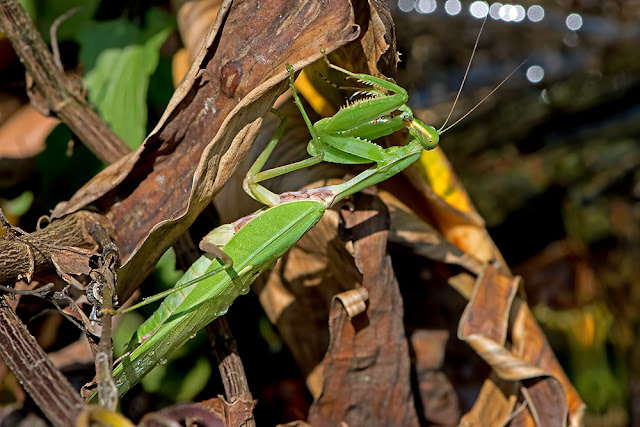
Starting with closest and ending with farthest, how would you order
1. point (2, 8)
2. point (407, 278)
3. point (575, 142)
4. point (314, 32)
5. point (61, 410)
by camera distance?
point (61, 410) < point (314, 32) < point (2, 8) < point (407, 278) < point (575, 142)

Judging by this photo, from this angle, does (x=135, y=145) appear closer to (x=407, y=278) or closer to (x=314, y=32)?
(x=314, y=32)

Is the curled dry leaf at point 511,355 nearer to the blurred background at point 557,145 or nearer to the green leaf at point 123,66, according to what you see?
the blurred background at point 557,145

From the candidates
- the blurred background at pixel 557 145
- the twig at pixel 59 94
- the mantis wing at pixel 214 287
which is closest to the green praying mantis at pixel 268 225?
the mantis wing at pixel 214 287

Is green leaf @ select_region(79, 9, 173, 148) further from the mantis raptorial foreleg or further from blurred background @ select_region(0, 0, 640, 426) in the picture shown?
the mantis raptorial foreleg

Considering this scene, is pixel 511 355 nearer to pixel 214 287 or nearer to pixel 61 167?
pixel 214 287

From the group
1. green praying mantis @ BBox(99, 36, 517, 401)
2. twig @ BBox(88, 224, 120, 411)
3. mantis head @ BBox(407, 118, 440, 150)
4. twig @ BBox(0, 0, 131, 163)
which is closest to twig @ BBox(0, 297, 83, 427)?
twig @ BBox(88, 224, 120, 411)

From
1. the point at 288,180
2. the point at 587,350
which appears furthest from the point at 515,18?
the point at 288,180

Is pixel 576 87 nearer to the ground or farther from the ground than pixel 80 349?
nearer to the ground
